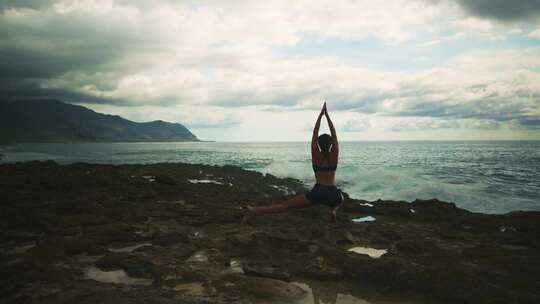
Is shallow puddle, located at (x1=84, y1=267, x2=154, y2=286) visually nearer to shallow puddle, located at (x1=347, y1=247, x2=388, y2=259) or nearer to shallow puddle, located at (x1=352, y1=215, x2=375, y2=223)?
shallow puddle, located at (x1=347, y1=247, x2=388, y2=259)

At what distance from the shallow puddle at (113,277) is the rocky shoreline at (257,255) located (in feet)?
0.07

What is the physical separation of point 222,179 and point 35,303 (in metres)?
22.4

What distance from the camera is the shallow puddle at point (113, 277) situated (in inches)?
221

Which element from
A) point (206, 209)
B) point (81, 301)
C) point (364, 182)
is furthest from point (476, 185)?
point (81, 301)

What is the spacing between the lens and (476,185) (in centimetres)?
2695

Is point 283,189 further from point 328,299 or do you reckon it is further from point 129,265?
point 328,299

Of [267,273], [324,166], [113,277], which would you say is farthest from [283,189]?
[113,277]

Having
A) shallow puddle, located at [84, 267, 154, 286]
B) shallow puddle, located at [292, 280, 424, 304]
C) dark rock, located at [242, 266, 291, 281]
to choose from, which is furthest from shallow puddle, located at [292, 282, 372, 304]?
shallow puddle, located at [84, 267, 154, 286]

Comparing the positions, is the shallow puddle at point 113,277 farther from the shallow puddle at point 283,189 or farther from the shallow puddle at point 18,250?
the shallow puddle at point 283,189

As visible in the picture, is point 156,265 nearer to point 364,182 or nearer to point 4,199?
point 4,199

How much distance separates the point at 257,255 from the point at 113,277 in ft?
9.55

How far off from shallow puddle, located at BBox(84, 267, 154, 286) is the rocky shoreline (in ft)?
0.07

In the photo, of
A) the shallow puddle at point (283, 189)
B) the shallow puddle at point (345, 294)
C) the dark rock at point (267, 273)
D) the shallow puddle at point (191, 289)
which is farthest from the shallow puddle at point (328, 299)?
the shallow puddle at point (283, 189)

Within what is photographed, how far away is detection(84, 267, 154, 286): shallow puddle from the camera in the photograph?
561 cm
